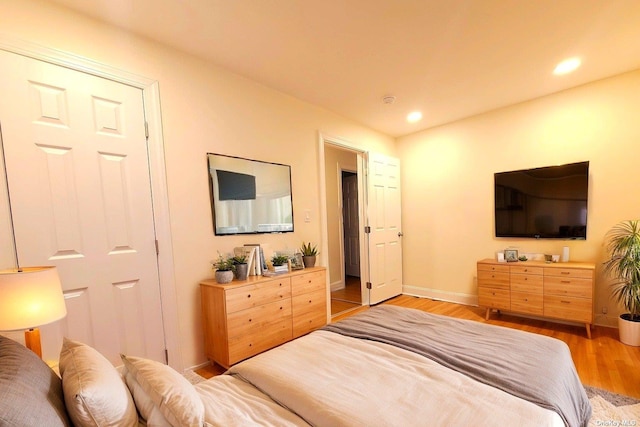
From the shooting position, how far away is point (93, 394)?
2.43ft

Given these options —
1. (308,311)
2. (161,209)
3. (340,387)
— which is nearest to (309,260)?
(308,311)

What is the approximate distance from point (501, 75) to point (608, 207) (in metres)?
1.79

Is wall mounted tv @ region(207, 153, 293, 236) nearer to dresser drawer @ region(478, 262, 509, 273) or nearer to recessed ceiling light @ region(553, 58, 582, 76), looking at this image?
dresser drawer @ region(478, 262, 509, 273)

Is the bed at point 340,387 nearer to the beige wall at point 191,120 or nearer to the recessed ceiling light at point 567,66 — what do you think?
the beige wall at point 191,120

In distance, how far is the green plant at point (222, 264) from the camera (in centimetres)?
226

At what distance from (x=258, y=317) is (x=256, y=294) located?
19cm

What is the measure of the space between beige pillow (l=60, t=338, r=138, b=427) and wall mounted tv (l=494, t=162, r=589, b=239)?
397cm

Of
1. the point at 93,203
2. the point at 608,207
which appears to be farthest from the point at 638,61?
A: the point at 93,203

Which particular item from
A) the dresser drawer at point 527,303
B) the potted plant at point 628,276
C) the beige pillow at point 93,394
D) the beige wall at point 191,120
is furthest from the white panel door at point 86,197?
the potted plant at point 628,276

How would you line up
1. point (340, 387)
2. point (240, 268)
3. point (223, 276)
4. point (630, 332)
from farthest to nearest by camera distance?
1. point (630, 332)
2. point (240, 268)
3. point (223, 276)
4. point (340, 387)

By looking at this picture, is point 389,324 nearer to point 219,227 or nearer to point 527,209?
point 219,227

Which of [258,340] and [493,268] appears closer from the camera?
[258,340]

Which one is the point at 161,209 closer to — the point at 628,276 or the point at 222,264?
the point at 222,264

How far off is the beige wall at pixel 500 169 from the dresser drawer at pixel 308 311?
215cm
